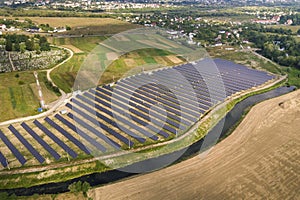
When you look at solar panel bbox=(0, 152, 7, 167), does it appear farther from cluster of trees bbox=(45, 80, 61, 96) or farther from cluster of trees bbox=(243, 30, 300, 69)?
cluster of trees bbox=(243, 30, 300, 69)

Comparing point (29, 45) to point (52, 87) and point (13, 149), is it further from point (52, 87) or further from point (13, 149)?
point (13, 149)

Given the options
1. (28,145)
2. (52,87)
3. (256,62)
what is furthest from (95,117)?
(256,62)

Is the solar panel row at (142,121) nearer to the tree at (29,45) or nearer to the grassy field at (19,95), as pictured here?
the grassy field at (19,95)

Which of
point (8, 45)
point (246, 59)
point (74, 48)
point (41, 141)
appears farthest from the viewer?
point (74, 48)

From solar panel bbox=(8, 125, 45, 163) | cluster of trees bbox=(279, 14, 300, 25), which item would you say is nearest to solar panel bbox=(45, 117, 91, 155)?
solar panel bbox=(8, 125, 45, 163)

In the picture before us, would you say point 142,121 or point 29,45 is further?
point 29,45

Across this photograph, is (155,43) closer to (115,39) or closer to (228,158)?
(115,39)

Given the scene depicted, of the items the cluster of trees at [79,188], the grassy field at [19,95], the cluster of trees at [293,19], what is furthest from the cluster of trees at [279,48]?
the cluster of trees at [79,188]

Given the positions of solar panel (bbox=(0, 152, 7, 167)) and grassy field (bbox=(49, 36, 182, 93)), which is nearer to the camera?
solar panel (bbox=(0, 152, 7, 167))
